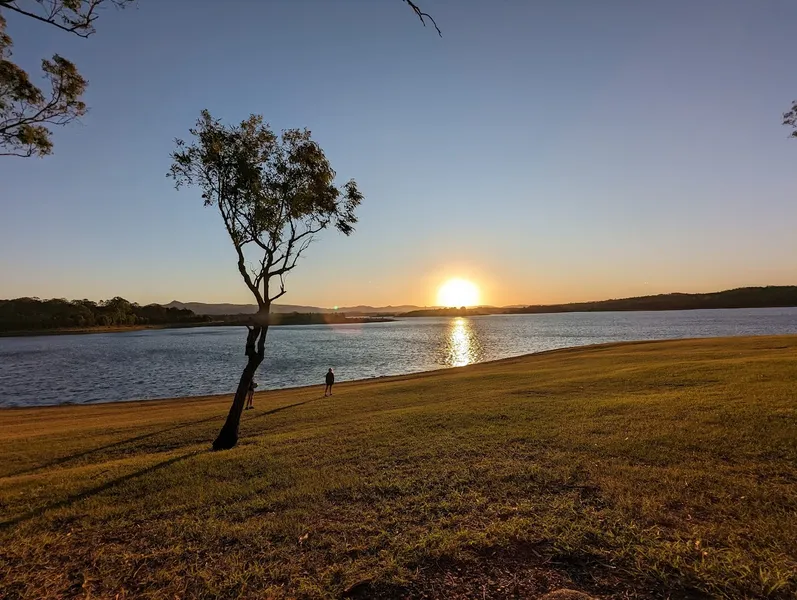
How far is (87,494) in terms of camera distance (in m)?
9.55

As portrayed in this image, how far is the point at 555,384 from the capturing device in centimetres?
2038

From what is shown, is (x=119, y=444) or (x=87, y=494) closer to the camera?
(x=87, y=494)

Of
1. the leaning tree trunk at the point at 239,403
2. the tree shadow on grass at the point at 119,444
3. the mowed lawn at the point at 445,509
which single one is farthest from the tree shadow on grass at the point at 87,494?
the tree shadow on grass at the point at 119,444

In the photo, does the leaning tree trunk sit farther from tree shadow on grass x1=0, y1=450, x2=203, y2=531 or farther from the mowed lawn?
tree shadow on grass x1=0, y1=450, x2=203, y2=531

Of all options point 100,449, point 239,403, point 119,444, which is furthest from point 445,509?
point 119,444

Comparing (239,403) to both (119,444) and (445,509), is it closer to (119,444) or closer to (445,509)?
(119,444)

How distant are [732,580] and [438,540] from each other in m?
3.49

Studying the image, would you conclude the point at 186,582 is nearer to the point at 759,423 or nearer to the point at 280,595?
the point at 280,595

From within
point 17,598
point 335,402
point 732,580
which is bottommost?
point 335,402

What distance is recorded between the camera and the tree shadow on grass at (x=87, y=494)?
8.09 m

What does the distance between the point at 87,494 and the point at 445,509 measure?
8227 millimetres

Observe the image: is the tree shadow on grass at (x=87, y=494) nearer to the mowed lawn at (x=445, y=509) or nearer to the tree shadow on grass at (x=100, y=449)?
the mowed lawn at (x=445, y=509)

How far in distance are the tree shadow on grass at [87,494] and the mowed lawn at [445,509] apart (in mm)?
69

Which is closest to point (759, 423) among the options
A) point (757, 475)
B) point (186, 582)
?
point (757, 475)
